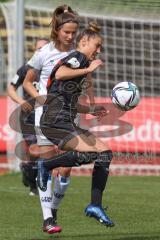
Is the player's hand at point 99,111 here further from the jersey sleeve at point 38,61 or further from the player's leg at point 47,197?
the jersey sleeve at point 38,61

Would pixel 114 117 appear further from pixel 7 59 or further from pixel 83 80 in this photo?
pixel 83 80

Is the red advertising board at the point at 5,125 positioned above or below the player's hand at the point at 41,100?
below

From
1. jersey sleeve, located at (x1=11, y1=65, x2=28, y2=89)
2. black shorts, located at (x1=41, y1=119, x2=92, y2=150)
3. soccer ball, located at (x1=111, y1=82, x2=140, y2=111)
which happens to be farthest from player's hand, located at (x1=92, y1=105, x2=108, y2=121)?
jersey sleeve, located at (x1=11, y1=65, x2=28, y2=89)

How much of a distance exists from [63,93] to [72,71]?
0.32 m

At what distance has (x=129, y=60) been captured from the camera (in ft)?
56.3

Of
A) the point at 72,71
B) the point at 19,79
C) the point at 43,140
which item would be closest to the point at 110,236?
the point at 43,140

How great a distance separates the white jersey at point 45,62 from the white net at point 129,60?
21.3ft

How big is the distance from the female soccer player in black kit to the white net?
7.31m

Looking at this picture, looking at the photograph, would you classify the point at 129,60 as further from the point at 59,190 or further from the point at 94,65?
the point at 94,65

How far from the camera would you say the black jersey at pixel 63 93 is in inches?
306

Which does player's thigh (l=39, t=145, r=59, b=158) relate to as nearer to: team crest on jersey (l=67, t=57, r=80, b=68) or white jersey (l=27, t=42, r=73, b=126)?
white jersey (l=27, t=42, r=73, b=126)

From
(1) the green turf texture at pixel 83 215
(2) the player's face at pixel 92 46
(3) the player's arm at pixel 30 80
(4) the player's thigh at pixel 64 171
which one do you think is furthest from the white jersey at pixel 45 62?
(1) the green turf texture at pixel 83 215

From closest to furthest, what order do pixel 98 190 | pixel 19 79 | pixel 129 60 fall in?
pixel 98 190
pixel 19 79
pixel 129 60

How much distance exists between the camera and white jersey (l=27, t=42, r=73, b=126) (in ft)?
27.9
